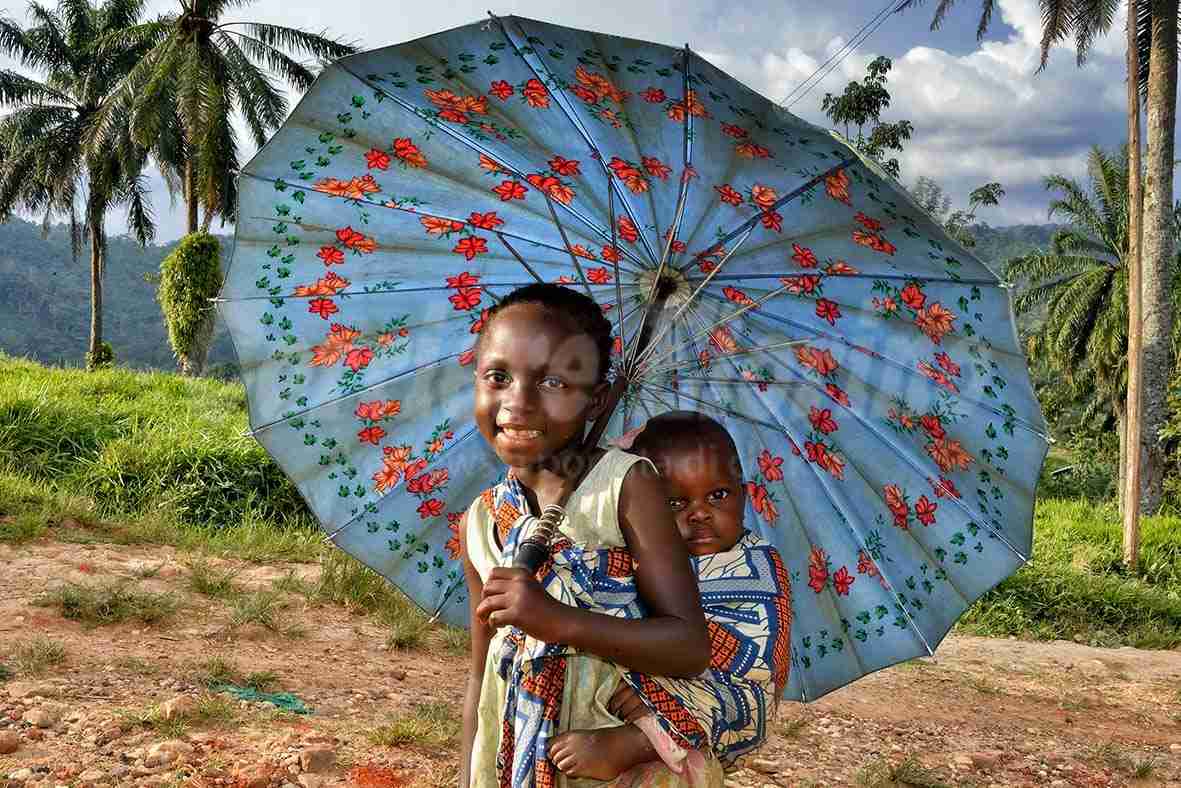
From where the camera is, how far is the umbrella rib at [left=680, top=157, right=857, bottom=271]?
1983mm

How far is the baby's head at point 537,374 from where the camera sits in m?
1.58

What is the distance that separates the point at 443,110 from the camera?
2188 millimetres

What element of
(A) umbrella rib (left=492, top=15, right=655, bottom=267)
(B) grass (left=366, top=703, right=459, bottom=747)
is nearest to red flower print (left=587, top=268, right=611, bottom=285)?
(A) umbrella rib (left=492, top=15, right=655, bottom=267)

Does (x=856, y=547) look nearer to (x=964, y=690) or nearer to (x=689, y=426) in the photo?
(x=689, y=426)

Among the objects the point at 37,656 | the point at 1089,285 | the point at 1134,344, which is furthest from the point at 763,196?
the point at 1089,285

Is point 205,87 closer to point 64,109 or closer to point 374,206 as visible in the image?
point 64,109

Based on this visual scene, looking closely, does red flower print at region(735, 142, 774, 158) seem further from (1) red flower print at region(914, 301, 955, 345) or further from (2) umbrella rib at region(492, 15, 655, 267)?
(1) red flower print at region(914, 301, 955, 345)

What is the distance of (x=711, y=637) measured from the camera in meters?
1.81

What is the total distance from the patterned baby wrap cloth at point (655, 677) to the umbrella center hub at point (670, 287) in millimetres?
668

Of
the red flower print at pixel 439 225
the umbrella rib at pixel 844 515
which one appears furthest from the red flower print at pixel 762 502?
the red flower print at pixel 439 225

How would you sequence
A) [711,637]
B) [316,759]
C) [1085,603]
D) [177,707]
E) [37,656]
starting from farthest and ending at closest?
1. [1085,603]
2. [37,656]
3. [177,707]
4. [316,759]
5. [711,637]

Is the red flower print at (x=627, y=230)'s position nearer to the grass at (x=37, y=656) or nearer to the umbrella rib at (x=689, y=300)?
the umbrella rib at (x=689, y=300)

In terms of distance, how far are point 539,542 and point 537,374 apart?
0.27m

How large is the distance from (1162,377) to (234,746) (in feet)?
48.2
